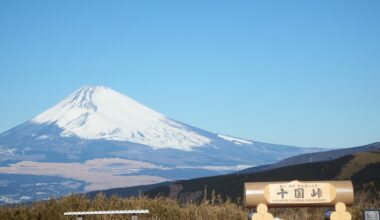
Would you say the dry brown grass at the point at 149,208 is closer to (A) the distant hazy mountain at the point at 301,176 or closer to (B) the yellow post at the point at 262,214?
(B) the yellow post at the point at 262,214

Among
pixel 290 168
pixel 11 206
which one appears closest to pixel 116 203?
pixel 11 206

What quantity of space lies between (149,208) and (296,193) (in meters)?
4.89

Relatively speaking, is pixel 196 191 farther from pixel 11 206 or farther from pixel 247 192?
pixel 247 192

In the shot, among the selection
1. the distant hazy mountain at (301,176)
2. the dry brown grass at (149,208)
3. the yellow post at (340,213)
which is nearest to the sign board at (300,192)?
the yellow post at (340,213)

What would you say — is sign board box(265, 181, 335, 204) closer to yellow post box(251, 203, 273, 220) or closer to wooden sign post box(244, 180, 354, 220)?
wooden sign post box(244, 180, 354, 220)

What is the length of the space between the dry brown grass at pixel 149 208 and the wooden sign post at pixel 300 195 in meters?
3.00

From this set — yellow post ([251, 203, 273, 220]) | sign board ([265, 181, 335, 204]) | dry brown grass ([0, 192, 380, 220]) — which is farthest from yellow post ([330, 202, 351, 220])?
dry brown grass ([0, 192, 380, 220])

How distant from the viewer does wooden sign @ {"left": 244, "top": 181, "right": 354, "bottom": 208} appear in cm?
1047

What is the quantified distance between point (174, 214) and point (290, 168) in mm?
27242

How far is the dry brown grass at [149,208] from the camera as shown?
13.9 m

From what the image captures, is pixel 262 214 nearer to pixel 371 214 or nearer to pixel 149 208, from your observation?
pixel 371 214

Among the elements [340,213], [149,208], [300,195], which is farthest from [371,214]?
[149,208]

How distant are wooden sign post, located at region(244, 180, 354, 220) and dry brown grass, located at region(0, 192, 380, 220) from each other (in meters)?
3.00

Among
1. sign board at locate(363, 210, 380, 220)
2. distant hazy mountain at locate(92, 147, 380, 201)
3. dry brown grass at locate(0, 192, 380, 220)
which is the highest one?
distant hazy mountain at locate(92, 147, 380, 201)
